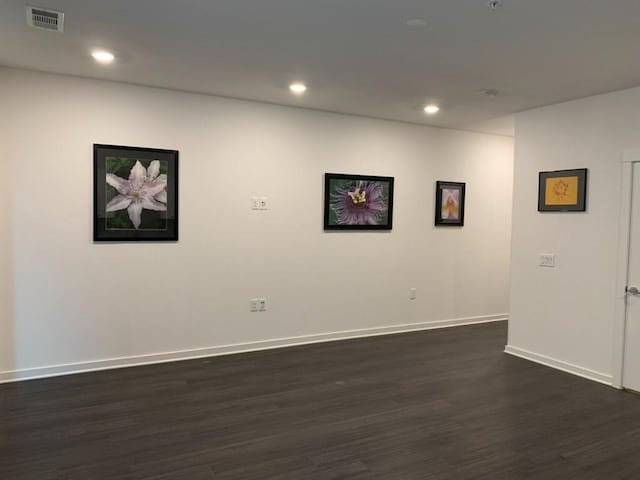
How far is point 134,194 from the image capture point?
427 centimetres

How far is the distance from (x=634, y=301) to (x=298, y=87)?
3465mm

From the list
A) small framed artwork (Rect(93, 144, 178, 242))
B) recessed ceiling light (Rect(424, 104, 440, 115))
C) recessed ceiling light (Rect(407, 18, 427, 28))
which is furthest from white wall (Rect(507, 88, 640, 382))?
small framed artwork (Rect(93, 144, 178, 242))

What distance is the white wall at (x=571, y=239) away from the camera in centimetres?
408

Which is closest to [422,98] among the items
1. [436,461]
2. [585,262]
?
[585,262]

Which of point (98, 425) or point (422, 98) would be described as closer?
point (98, 425)

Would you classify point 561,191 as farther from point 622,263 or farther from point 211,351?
point 211,351

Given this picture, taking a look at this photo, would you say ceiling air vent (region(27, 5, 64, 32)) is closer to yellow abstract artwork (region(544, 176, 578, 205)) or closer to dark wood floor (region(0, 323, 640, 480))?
dark wood floor (region(0, 323, 640, 480))

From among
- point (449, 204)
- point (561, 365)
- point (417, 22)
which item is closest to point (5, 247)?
point (417, 22)

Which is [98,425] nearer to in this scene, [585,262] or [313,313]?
[313,313]

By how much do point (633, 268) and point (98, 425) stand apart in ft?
14.3

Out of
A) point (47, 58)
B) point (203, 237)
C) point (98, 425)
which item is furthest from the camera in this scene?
point (203, 237)

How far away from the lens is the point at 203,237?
4617 millimetres

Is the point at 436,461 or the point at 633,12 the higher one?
the point at 633,12

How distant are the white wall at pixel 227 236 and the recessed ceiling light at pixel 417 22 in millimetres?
2388
